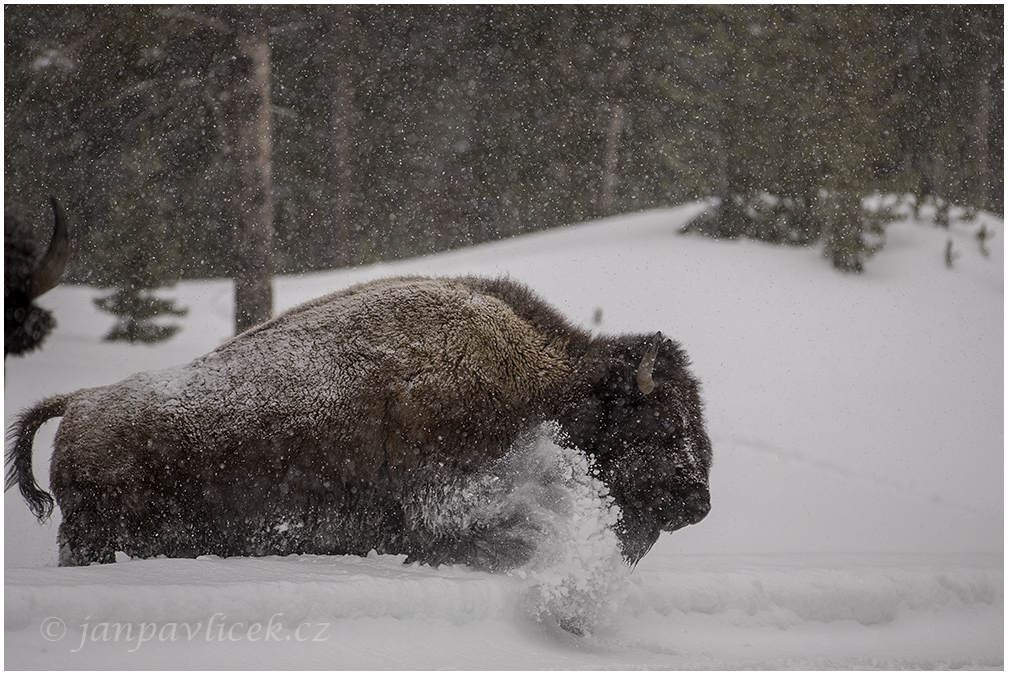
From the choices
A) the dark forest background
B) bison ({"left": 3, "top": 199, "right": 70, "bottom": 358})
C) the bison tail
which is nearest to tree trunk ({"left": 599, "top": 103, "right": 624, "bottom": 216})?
the dark forest background

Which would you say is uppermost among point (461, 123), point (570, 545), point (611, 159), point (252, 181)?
point (461, 123)

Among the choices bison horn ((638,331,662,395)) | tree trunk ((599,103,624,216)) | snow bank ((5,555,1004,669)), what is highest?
tree trunk ((599,103,624,216))

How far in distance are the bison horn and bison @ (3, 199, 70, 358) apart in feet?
7.61

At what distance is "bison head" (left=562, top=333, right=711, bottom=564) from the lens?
11.8 feet

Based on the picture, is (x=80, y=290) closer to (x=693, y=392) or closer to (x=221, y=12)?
(x=221, y=12)

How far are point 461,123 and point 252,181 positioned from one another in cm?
687

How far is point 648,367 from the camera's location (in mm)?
3484

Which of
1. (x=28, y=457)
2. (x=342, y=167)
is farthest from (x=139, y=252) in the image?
(x=28, y=457)

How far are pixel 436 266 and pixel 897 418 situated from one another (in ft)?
21.0

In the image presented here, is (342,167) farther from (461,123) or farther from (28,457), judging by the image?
(28,457)

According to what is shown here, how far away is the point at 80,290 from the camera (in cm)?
1019

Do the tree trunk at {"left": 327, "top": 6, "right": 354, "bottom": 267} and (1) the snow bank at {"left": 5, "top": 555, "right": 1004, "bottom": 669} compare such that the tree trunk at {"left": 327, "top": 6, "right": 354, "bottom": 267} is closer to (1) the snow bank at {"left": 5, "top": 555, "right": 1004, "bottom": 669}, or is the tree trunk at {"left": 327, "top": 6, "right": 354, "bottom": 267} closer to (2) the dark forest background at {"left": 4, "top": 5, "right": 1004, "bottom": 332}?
(2) the dark forest background at {"left": 4, "top": 5, "right": 1004, "bottom": 332}

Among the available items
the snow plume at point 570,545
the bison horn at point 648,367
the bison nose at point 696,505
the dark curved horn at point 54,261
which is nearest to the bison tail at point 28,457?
the dark curved horn at point 54,261

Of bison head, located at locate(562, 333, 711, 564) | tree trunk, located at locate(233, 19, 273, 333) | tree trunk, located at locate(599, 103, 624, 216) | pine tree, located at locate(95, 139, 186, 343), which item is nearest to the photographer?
bison head, located at locate(562, 333, 711, 564)
